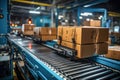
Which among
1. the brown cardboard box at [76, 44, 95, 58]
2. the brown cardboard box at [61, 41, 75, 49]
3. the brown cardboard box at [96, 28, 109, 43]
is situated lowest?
the brown cardboard box at [76, 44, 95, 58]

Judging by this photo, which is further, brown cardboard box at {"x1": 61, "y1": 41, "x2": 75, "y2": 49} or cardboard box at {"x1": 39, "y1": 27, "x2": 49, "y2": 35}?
cardboard box at {"x1": 39, "y1": 27, "x2": 49, "y2": 35}

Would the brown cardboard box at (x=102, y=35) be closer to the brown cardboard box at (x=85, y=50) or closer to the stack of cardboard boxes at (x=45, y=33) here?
the brown cardboard box at (x=85, y=50)

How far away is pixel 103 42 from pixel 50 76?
167 centimetres

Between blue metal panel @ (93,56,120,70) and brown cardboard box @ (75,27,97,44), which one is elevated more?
brown cardboard box @ (75,27,97,44)

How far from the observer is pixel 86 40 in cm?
270

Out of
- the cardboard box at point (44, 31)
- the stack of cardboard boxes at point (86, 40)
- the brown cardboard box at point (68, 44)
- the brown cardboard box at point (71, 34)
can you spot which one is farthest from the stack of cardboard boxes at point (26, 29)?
the brown cardboard box at point (71, 34)

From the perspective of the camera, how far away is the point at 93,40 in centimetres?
281

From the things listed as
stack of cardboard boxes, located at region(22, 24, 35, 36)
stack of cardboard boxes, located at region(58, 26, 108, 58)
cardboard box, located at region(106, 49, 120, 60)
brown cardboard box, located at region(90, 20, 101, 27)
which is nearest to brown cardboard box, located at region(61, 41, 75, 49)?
stack of cardboard boxes, located at region(58, 26, 108, 58)

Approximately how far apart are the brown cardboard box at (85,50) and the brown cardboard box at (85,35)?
4.1 inches

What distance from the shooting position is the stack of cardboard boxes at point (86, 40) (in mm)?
2648

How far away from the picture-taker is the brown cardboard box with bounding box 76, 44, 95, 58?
2.65m

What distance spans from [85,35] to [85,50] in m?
0.32

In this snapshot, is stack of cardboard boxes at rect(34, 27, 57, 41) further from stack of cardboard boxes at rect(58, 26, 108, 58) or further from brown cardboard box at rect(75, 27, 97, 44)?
brown cardboard box at rect(75, 27, 97, 44)

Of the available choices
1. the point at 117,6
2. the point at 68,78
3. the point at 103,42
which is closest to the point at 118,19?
the point at 117,6
